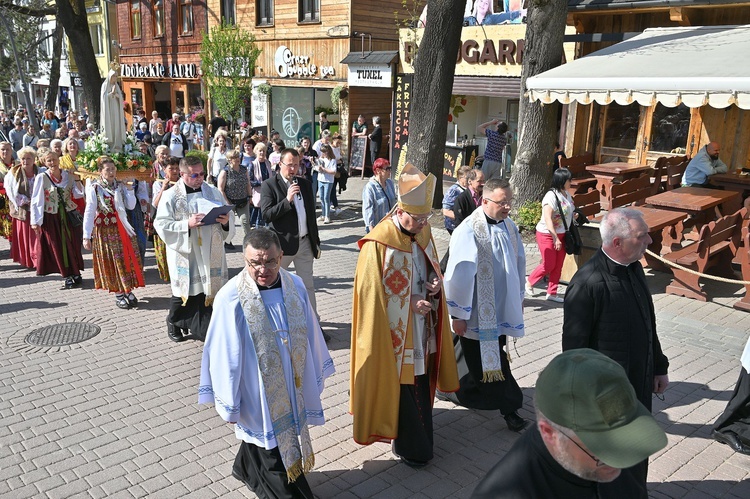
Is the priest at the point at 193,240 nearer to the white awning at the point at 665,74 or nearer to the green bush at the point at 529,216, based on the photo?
the green bush at the point at 529,216

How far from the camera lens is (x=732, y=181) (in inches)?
453

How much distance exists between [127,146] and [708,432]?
29.1 ft

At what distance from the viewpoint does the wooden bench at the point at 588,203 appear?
1079 centimetres

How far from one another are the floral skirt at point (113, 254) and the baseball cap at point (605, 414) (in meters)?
7.54

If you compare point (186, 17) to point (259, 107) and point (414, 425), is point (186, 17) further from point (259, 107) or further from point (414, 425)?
point (414, 425)

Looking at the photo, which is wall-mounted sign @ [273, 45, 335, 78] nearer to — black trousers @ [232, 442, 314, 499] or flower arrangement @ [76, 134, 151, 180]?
flower arrangement @ [76, 134, 151, 180]

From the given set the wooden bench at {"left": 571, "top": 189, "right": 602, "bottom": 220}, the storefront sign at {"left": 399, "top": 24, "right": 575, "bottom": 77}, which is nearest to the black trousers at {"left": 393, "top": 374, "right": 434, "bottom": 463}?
the wooden bench at {"left": 571, "top": 189, "right": 602, "bottom": 220}

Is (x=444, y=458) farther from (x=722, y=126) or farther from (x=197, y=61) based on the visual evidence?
(x=197, y=61)

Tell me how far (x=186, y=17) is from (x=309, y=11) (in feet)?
28.5

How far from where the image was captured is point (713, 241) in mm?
8781

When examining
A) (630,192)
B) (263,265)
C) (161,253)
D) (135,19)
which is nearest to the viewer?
(263,265)

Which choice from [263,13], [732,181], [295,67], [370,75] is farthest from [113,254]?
[263,13]

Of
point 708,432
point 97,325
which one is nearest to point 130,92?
point 97,325

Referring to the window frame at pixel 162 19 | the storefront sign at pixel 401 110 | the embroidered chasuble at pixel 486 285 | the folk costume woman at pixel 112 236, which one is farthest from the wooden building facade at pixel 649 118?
the window frame at pixel 162 19
